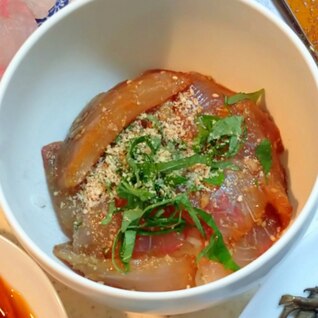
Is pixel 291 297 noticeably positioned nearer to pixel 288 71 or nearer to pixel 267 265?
pixel 267 265

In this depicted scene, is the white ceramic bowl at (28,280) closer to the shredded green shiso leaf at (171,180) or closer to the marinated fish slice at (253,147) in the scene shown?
the shredded green shiso leaf at (171,180)

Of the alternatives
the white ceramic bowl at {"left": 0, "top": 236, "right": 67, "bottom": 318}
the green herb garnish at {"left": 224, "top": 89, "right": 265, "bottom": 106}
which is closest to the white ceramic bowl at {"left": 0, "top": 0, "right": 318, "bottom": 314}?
the green herb garnish at {"left": 224, "top": 89, "right": 265, "bottom": 106}

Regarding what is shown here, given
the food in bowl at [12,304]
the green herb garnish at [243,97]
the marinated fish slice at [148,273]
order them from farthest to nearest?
the food in bowl at [12,304]
the green herb garnish at [243,97]
the marinated fish slice at [148,273]

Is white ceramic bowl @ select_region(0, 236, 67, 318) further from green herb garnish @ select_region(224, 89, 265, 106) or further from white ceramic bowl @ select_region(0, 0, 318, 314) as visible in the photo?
green herb garnish @ select_region(224, 89, 265, 106)

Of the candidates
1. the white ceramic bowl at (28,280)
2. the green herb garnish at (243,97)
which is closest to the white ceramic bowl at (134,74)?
the green herb garnish at (243,97)

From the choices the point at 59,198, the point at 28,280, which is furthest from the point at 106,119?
the point at 28,280

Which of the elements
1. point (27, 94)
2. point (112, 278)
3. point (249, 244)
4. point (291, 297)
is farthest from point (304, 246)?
point (27, 94)
